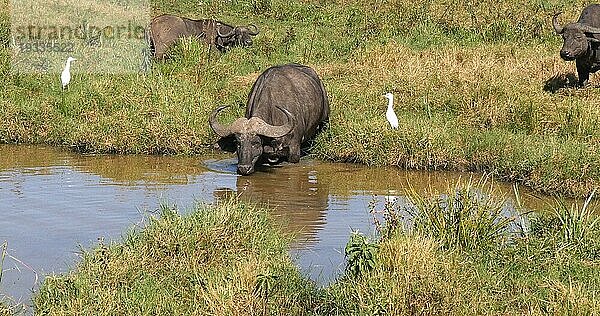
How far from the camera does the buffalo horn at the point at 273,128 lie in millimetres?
8516

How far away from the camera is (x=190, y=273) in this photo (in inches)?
192

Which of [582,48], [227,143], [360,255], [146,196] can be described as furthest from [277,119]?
[360,255]

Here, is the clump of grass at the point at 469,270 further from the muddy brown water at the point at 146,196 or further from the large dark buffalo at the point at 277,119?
the large dark buffalo at the point at 277,119

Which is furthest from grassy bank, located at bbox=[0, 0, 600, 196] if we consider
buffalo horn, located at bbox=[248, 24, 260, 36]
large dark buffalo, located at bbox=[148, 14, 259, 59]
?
buffalo horn, located at bbox=[248, 24, 260, 36]

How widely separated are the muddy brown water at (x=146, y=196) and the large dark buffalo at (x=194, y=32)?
4747mm

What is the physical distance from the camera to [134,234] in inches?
209

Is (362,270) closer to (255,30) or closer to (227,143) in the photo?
(227,143)

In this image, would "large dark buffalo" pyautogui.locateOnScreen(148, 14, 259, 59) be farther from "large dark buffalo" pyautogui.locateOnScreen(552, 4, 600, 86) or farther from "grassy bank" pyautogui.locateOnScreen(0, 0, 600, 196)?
"large dark buffalo" pyautogui.locateOnScreen(552, 4, 600, 86)

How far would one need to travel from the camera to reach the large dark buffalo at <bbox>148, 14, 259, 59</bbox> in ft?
45.2

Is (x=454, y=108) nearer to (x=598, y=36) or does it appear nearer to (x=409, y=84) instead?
(x=409, y=84)

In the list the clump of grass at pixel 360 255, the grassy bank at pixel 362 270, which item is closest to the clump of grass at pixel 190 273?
the grassy bank at pixel 362 270

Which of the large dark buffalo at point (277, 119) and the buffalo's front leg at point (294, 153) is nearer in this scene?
the large dark buffalo at point (277, 119)

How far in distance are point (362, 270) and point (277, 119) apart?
4600 mm

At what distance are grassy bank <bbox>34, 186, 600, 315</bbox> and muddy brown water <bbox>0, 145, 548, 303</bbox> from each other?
1.47ft
